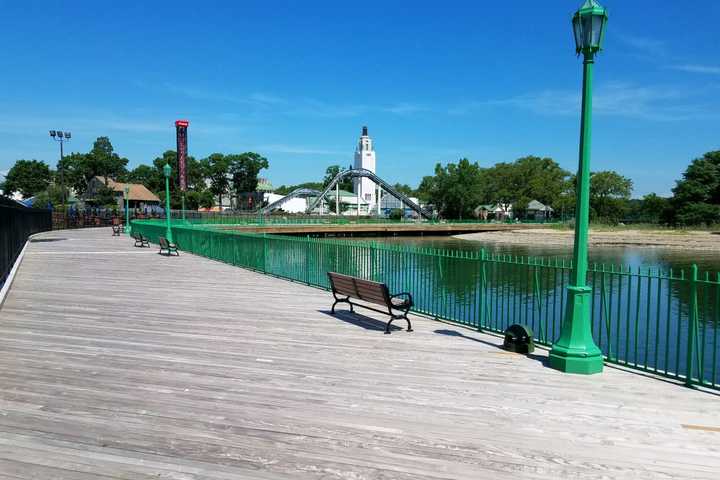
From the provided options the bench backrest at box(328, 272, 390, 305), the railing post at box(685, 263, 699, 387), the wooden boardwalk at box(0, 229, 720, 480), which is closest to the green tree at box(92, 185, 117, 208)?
the wooden boardwalk at box(0, 229, 720, 480)

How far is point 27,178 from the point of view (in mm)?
119812

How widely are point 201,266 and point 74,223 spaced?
35837 millimetres

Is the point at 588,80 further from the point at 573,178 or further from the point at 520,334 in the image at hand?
the point at 573,178

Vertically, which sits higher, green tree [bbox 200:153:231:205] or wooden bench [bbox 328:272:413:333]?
green tree [bbox 200:153:231:205]

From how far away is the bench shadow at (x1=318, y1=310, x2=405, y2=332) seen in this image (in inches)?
368

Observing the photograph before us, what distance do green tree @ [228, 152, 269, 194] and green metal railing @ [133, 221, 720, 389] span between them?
347ft

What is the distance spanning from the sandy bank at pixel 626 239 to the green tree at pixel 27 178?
3962 inches

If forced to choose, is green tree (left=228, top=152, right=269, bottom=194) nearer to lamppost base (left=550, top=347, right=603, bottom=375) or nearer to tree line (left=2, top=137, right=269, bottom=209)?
tree line (left=2, top=137, right=269, bottom=209)

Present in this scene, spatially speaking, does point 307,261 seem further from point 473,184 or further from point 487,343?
point 473,184

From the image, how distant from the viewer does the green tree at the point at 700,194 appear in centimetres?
7688

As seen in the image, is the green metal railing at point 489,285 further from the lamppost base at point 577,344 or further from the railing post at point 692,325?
the lamppost base at point 577,344

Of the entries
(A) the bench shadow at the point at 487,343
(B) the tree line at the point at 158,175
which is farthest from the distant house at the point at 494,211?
(A) the bench shadow at the point at 487,343

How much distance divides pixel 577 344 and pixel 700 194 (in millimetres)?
87458

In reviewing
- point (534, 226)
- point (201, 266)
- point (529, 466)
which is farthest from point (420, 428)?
point (534, 226)
